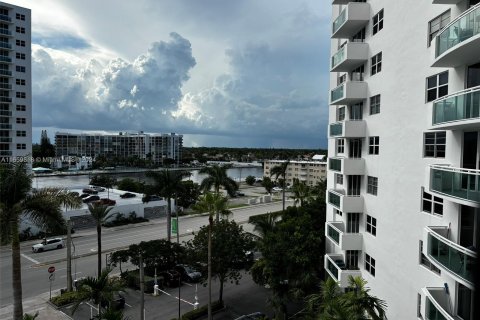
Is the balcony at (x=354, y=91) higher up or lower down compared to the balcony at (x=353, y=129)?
higher up

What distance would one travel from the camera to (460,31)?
33.7 feet

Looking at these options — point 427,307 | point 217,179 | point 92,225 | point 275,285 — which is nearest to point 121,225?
point 92,225

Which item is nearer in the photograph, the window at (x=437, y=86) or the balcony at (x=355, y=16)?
the window at (x=437, y=86)

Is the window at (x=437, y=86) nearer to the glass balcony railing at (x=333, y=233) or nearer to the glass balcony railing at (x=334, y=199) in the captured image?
the glass balcony railing at (x=334, y=199)

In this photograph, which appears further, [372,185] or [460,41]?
[372,185]

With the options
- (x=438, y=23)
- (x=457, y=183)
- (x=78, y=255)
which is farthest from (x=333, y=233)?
(x=78, y=255)

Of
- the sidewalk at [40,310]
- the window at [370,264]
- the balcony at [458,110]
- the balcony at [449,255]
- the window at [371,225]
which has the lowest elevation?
the sidewalk at [40,310]

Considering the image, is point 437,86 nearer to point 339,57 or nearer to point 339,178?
point 339,57

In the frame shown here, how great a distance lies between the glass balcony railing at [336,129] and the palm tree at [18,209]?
53.6 feet

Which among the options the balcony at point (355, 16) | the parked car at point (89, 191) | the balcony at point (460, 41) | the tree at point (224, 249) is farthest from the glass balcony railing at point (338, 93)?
the parked car at point (89, 191)

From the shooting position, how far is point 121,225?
50.5 metres

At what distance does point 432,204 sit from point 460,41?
6.59 m

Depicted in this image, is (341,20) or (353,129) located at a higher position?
(341,20)

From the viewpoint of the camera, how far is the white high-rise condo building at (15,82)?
57.5m
